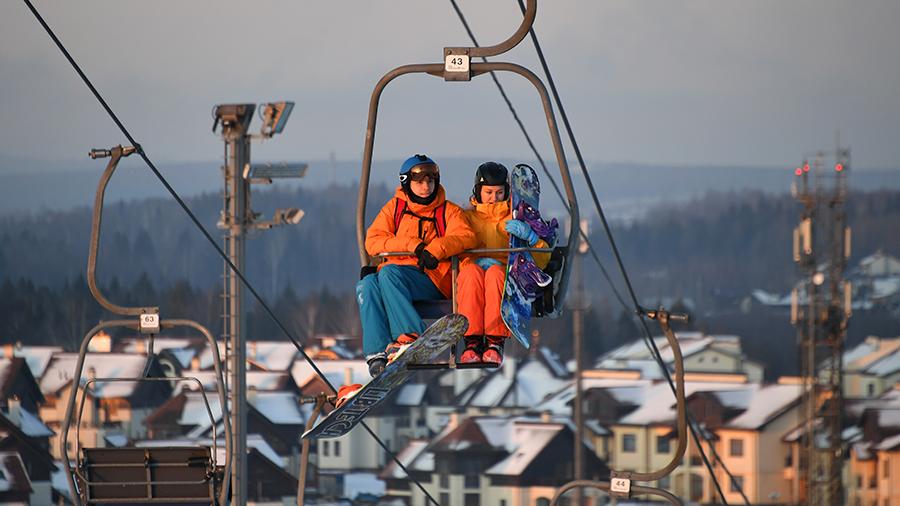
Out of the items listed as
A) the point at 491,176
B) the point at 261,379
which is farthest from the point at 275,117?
the point at 261,379

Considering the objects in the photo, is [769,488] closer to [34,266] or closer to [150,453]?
[34,266]

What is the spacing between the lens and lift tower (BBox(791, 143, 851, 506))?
119 ft

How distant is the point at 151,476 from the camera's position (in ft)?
36.9

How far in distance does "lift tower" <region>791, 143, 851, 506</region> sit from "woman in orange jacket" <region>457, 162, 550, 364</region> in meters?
26.2

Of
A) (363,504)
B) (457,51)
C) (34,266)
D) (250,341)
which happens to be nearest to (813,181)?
(363,504)

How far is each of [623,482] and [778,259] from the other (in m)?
53.3

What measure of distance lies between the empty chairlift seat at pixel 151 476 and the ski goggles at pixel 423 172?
2748 mm

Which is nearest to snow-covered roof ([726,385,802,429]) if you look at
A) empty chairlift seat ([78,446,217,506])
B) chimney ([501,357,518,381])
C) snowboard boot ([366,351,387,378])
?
chimney ([501,357,518,381])

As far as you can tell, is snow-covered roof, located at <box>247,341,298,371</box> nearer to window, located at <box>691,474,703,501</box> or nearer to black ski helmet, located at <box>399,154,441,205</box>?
window, located at <box>691,474,703,501</box>

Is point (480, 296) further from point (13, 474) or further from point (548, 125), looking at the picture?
point (13, 474)

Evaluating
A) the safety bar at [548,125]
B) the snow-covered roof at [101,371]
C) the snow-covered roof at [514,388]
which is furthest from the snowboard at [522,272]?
→ the snow-covered roof at [514,388]

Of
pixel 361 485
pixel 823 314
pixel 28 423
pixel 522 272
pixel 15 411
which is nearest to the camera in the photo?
pixel 522 272

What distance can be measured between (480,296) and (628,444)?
40.4 m

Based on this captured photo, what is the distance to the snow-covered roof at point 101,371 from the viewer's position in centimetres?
4278
